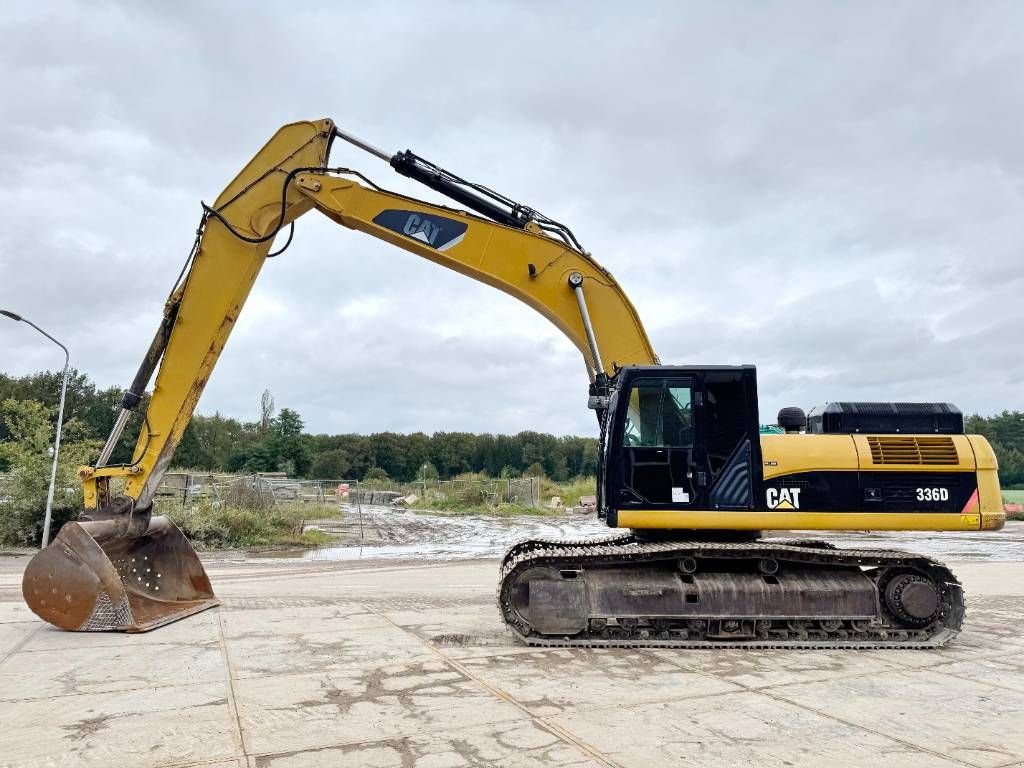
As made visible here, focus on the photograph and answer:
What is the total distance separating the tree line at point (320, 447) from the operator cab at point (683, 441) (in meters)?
43.8

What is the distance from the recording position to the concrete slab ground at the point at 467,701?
422 cm

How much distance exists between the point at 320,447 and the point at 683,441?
87258mm

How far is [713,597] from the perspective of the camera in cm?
713

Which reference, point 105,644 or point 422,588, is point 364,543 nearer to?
point 422,588

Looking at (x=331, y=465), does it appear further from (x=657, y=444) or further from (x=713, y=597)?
(x=713, y=597)

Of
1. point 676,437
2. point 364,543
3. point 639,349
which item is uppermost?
point 639,349

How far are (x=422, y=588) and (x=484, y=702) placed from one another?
23.6 feet

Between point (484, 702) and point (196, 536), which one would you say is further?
point (196, 536)

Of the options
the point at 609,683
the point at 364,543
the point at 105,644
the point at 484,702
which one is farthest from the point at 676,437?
the point at 364,543

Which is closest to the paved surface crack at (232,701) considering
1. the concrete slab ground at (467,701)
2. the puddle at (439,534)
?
the concrete slab ground at (467,701)

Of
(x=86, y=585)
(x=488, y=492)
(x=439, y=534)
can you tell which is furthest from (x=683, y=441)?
(x=488, y=492)

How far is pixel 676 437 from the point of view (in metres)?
7.37

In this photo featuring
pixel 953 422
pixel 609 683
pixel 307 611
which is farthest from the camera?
pixel 307 611

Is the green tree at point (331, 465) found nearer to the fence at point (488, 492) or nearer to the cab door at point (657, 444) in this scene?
the fence at point (488, 492)
